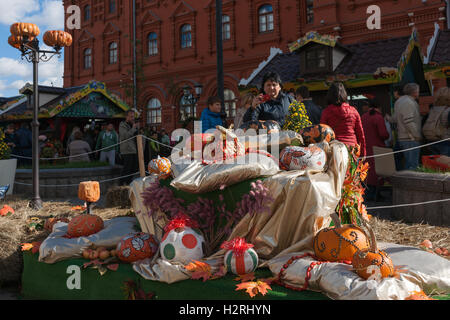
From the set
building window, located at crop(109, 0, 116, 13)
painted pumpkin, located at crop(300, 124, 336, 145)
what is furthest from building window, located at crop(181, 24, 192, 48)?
painted pumpkin, located at crop(300, 124, 336, 145)

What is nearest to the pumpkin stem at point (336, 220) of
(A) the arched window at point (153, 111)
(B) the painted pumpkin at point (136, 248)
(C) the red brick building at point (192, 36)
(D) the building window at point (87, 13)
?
(B) the painted pumpkin at point (136, 248)

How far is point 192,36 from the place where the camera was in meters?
22.8

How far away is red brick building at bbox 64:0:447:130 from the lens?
55.3 feet

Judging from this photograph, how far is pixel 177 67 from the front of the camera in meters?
23.2

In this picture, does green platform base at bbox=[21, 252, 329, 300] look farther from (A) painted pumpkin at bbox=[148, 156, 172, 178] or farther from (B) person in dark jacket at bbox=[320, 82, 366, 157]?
(B) person in dark jacket at bbox=[320, 82, 366, 157]

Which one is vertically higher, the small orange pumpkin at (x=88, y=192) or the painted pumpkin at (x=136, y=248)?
the small orange pumpkin at (x=88, y=192)

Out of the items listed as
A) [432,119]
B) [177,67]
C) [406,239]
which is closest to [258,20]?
[177,67]

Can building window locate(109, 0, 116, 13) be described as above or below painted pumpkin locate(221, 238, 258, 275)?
above

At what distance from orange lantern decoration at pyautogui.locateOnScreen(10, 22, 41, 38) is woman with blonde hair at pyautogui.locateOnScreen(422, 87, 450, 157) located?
23.4ft

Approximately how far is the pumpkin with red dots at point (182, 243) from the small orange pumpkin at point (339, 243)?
850mm

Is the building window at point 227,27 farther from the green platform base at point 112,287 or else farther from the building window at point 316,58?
the green platform base at point 112,287

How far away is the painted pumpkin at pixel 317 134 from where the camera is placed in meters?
3.53

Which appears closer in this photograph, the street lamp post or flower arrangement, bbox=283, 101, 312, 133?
flower arrangement, bbox=283, 101, 312, 133

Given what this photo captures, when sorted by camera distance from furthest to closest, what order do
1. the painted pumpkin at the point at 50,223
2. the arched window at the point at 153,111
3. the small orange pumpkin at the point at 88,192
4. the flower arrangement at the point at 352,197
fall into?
the arched window at the point at 153,111 < the small orange pumpkin at the point at 88,192 < the painted pumpkin at the point at 50,223 < the flower arrangement at the point at 352,197
